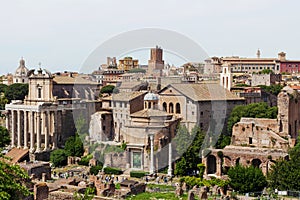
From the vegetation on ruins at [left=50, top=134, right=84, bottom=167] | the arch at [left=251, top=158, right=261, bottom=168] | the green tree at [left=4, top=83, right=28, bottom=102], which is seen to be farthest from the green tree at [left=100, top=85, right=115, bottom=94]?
the arch at [left=251, top=158, right=261, bottom=168]

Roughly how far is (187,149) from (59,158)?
409 inches

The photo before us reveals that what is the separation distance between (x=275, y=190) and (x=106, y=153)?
14133 millimetres

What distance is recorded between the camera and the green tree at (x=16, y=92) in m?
61.5

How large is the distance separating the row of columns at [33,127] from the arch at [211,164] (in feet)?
46.7

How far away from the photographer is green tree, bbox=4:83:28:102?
61531 millimetres

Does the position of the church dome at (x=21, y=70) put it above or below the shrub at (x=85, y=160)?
above

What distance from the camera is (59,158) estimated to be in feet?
125

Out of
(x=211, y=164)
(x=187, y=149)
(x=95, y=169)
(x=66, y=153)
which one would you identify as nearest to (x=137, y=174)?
(x=95, y=169)

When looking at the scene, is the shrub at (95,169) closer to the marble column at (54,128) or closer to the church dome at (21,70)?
the marble column at (54,128)

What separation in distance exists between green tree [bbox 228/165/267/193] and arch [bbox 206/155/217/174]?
18.7ft

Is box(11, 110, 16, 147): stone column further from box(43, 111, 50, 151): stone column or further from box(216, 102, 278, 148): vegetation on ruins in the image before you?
box(216, 102, 278, 148): vegetation on ruins

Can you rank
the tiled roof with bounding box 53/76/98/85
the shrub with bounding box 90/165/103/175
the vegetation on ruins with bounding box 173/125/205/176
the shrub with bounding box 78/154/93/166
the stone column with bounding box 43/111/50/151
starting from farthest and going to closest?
1. the tiled roof with bounding box 53/76/98/85
2. the stone column with bounding box 43/111/50/151
3. the shrub with bounding box 78/154/93/166
4. the shrub with bounding box 90/165/103/175
5. the vegetation on ruins with bounding box 173/125/205/176

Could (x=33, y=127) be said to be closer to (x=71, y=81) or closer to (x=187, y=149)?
(x=71, y=81)

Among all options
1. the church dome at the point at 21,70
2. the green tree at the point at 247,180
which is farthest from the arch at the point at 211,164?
the church dome at the point at 21,70
